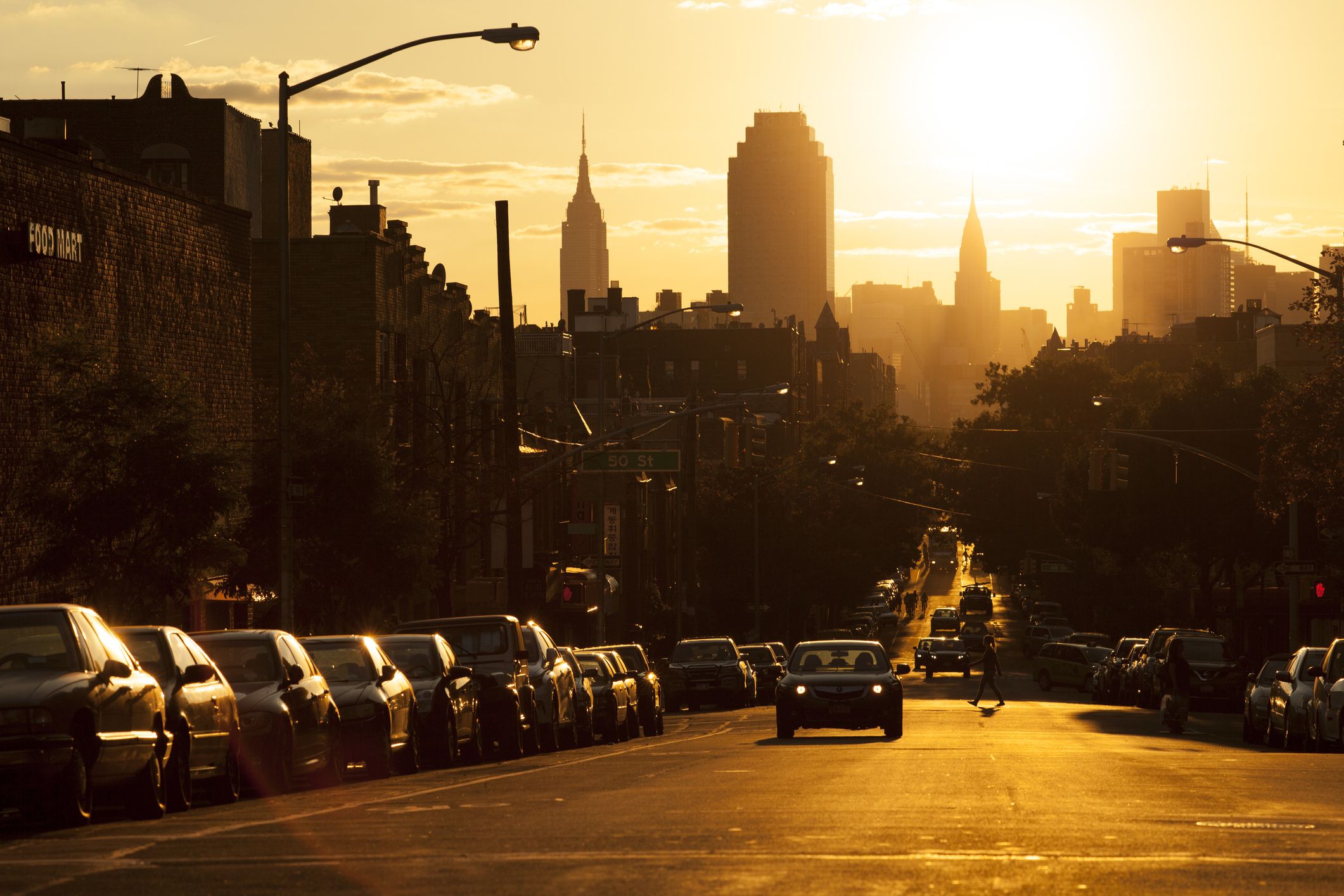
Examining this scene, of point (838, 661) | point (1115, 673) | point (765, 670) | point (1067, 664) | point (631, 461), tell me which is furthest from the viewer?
point (1067, 664)

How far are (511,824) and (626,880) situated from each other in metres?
3.35

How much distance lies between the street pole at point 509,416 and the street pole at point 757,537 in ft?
120

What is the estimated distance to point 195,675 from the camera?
15.8 meters

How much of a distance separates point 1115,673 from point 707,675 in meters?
12.2

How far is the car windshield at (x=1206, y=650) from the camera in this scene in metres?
45.8

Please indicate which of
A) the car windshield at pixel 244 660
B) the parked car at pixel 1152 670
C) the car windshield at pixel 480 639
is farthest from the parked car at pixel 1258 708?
the car windshield at pixel 244 660

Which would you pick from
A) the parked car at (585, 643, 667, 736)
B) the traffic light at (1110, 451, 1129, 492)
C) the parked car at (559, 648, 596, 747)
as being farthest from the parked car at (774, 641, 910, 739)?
the traffic light at (1110, 451, 1129, 492)

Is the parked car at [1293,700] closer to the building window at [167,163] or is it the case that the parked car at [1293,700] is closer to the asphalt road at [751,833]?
the asphalt road at [751,833]

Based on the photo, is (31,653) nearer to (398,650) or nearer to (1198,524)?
(398,650)

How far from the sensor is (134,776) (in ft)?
48.2

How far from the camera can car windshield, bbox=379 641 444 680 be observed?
23062mm

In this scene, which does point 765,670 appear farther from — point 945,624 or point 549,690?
point 945,624

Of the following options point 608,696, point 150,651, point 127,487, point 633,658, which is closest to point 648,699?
point 633,658

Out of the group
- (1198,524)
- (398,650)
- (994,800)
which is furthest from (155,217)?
(1198,524)
